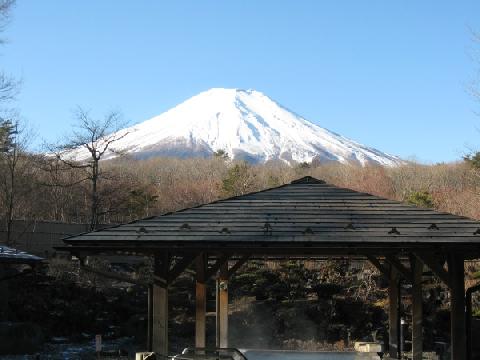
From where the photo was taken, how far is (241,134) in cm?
13300

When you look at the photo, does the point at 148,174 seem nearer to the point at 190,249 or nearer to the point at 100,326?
the point at 100,326

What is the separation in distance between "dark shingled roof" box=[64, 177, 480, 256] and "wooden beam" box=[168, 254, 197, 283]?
31 centimetres

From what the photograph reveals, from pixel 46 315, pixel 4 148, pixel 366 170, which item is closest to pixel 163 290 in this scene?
pixel 46 315

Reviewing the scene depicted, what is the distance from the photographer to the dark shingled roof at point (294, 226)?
31.5 ft

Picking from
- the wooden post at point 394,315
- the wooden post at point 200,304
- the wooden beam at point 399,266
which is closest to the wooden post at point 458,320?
the wooden beam at point 399,266

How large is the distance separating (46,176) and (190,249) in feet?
91.3

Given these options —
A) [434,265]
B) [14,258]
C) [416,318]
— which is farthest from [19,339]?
[434,265]

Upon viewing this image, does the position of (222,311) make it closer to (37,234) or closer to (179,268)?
(179,268)

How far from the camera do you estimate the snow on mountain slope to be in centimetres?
11350

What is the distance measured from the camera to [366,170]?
4734 cm

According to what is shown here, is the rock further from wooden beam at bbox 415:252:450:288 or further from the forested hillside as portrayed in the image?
wooden beam at bbox 415:252:450:288

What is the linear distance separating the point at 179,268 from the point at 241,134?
406 feet

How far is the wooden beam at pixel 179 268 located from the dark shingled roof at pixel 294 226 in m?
0.31

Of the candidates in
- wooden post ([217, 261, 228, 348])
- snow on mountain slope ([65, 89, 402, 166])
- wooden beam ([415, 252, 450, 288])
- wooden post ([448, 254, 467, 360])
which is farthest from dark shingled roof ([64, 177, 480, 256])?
snow on mountain slope ([65, 89, 402, 166])
